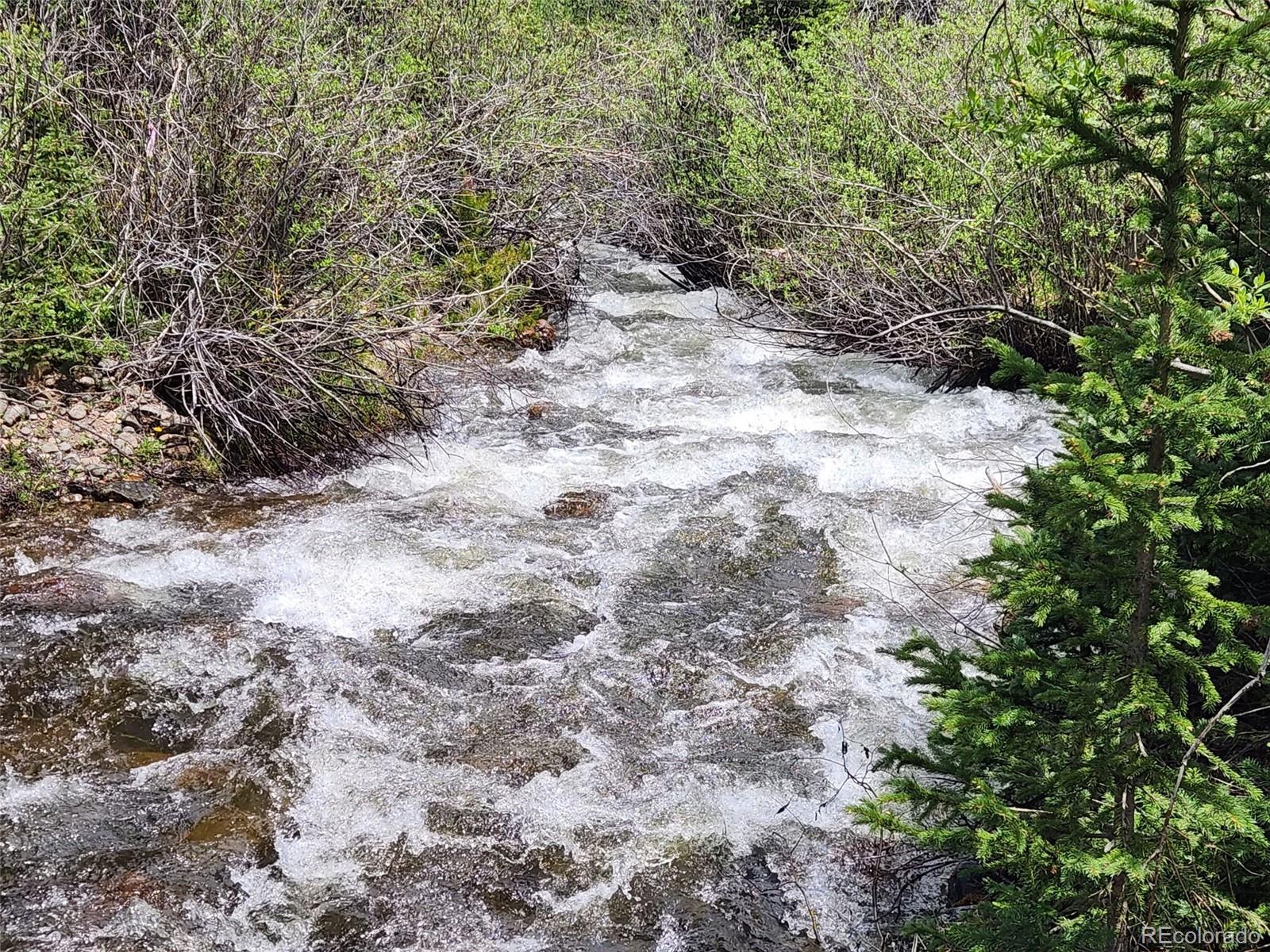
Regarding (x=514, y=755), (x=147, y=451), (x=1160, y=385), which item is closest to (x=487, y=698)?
(x=514, y=755)

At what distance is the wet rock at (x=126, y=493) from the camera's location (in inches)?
240

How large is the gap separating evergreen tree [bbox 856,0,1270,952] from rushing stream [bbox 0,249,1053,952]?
2.67 feet

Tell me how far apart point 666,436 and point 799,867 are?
4.56 m

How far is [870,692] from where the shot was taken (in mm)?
4902

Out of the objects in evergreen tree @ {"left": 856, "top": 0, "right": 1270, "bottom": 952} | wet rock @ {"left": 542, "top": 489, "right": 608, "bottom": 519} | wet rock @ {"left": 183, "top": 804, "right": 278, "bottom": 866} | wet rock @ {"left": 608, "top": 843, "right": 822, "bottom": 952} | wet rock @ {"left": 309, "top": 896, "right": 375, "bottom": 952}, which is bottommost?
wet rock @ {"left": 608, "top": 843, "right": 822, "bottom": 952}

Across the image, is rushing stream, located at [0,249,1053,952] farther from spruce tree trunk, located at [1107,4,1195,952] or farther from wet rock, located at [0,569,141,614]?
spruce tree trunk, located at [1107,4,1195,952]

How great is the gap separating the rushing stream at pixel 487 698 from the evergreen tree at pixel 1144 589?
0.81 meters

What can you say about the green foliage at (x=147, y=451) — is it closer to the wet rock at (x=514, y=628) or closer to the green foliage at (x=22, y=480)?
Result: the green foliage at (x=22, y=480)

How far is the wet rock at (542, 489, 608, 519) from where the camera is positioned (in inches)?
265

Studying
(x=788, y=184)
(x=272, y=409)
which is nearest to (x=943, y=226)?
(x=788, y=184)

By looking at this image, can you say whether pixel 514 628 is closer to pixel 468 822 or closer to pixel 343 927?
pixel 468 822

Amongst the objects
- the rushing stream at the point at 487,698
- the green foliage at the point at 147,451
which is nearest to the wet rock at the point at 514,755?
the rushing stream at the point at 487,698

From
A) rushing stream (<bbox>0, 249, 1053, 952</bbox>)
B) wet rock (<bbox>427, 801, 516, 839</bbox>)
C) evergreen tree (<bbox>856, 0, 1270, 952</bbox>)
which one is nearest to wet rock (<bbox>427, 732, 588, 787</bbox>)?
rushing stream (<bbox>0, 249, 1053, 952</bbox>)

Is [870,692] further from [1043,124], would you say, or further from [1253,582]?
[1043,124]
